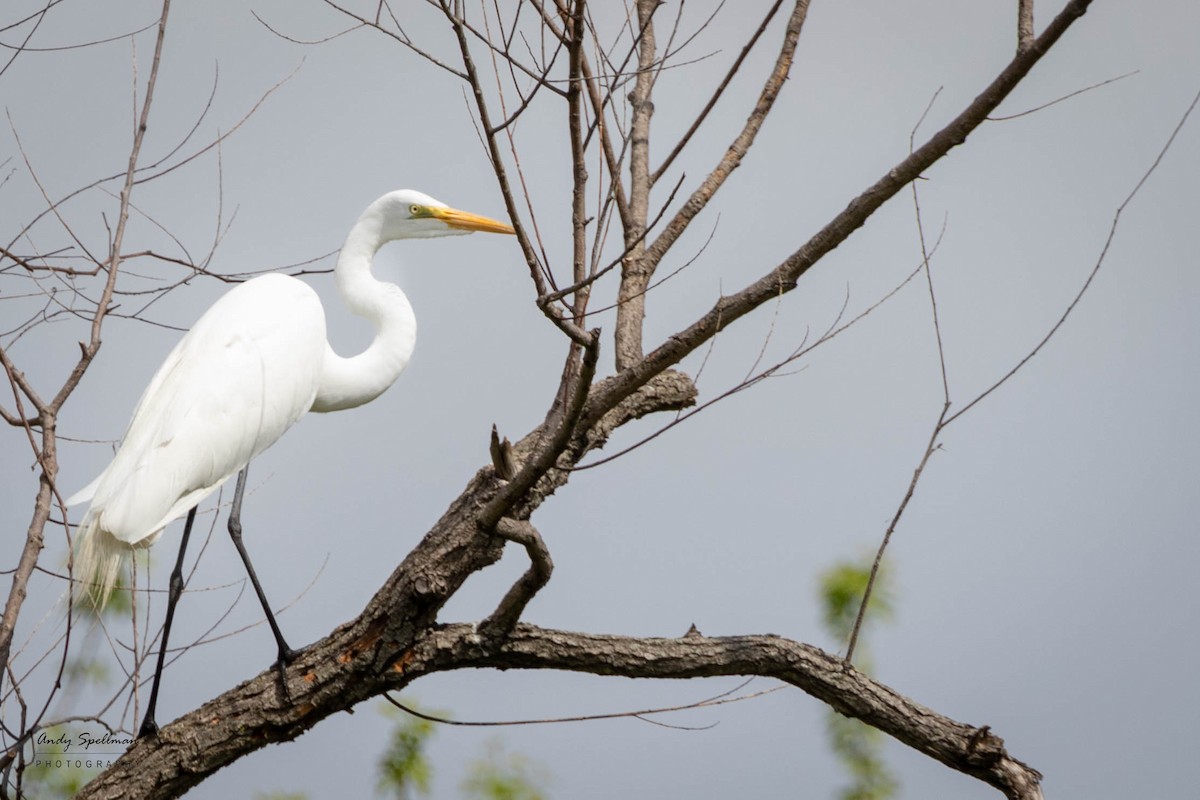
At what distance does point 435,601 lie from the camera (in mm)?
A: 2367

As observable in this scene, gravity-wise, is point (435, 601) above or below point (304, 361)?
below

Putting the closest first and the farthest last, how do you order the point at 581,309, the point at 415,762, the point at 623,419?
the point at 581,309
the point at 623,419
the point at 415,762

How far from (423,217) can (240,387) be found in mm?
703

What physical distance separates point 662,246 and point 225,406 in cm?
123

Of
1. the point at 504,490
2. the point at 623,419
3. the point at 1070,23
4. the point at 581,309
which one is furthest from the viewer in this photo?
the point at 623,419

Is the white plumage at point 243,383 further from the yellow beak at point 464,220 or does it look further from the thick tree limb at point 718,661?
the thick tree limb at point 718,661

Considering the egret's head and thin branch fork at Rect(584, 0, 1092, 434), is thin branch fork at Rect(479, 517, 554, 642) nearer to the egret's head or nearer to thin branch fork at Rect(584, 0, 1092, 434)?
thin branch fork at Rect(584, 0, 1092, 434)

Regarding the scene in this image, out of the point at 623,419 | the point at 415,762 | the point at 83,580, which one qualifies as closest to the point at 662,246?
the point at 623,419

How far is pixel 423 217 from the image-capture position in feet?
10.7

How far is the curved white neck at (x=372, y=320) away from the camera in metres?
3.24

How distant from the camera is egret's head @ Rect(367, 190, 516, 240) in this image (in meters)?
3.25

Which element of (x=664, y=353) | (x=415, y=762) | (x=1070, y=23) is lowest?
(x=664, y=353)

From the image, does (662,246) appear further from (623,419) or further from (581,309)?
(623,419)

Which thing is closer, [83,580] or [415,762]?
[83,580]
